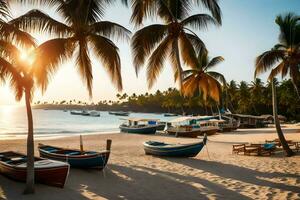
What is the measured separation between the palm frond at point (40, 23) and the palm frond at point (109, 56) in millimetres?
1381

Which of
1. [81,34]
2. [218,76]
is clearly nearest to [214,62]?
[218,76]

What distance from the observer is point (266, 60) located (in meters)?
18.4

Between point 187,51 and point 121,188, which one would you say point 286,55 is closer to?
point 187,51

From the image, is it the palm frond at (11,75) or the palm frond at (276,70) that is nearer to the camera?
the palm frond at (11,75)

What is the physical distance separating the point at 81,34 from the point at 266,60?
1064 centimetres

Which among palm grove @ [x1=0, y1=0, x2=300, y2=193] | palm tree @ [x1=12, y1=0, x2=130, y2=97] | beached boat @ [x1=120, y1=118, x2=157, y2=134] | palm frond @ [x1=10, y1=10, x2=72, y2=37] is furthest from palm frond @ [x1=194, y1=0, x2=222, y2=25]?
beached boat @ [x1=120, y1=118, x2=157, y2=134]

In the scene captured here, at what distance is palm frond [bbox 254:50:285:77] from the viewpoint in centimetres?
1836

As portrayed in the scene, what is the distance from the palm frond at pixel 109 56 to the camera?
1441cm

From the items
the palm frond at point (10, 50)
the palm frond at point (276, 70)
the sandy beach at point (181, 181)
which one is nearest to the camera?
the palm frond at point (10, 50)

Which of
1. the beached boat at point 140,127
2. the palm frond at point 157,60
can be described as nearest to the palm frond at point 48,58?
the palm frond at point 157,60

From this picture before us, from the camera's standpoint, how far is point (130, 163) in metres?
18.1

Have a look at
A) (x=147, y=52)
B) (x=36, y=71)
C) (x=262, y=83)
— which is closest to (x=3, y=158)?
(x=36, y=71)

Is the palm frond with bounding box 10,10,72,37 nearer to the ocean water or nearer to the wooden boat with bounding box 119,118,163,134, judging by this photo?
the wooden boat with bounding box 119,118,163,134

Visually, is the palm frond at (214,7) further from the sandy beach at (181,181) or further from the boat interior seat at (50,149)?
the boat interior seat at (50,149)
